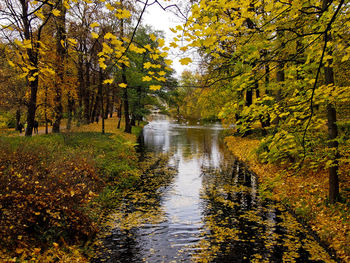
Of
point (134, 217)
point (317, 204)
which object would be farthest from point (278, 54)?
point (134, 217)

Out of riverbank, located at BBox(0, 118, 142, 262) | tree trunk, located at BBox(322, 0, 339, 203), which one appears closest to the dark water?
riverbank, located at BBox(0, 118, 142, 262)

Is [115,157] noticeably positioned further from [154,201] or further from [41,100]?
[41,100]

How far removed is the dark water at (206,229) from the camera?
5.65 m

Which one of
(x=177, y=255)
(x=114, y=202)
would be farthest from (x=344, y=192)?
(x=114, y=202)

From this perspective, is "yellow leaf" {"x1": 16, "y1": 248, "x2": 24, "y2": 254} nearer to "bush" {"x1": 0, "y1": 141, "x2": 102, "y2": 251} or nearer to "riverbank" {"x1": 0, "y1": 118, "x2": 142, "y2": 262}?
"riverbank" {"x1": 0, "y1": 118, "x2": 142, "y2": 262}

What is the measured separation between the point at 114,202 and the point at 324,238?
6555 mm

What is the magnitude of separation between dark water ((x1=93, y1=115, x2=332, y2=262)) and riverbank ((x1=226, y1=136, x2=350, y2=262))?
1.27ft

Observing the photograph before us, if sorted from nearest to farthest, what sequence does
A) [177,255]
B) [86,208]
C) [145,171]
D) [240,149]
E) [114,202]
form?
[177,255]
[86,208]
[114,202]
[145,171]
[240,149]

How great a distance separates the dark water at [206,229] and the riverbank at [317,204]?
387 millimetres

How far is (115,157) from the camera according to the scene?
13492 millimetres

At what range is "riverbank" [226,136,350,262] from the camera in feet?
18.6

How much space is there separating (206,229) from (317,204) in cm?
368

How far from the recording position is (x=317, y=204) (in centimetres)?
752

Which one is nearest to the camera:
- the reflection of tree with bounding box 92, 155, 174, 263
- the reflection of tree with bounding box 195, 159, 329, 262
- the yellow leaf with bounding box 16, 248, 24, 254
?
the yellow leaf with bounding box 16, 248, 24, 254
